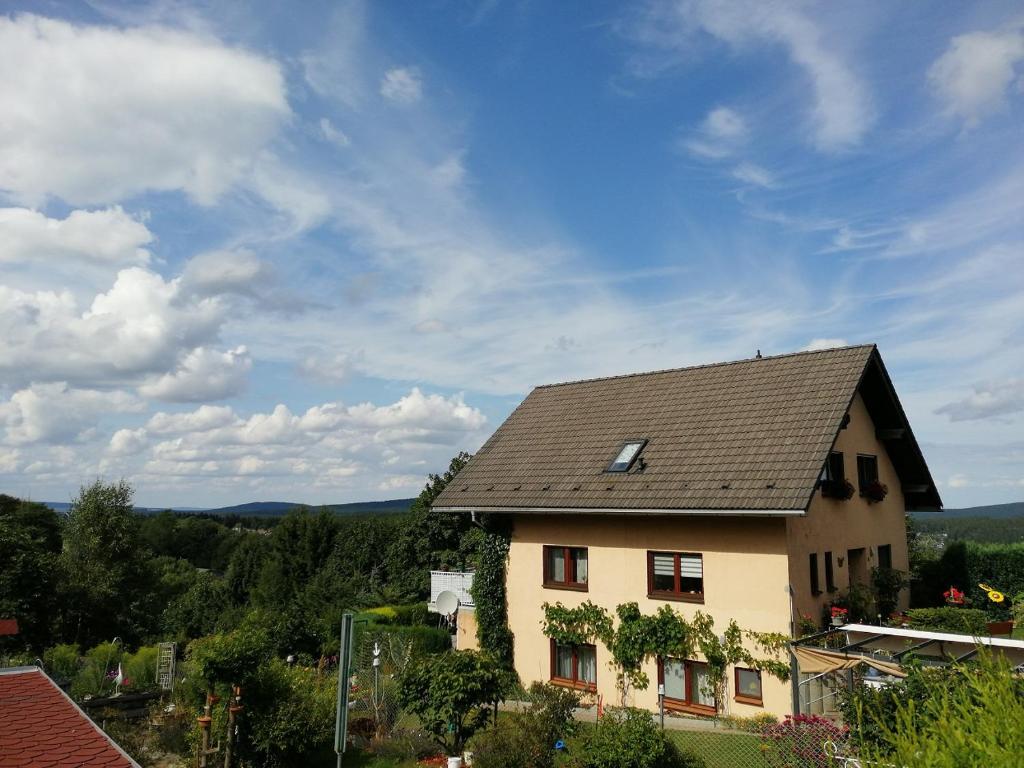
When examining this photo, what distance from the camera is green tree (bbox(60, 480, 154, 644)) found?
3369 cm

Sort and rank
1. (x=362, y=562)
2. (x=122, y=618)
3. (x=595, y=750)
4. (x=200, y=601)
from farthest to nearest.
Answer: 1. (x=200, y=601)
2. (x=362, y=562)
3. (x=122, y=618)
4. (x=595, y=750)

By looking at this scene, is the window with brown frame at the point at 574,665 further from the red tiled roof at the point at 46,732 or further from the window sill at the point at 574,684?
the red tiled roof at the point at 46,732

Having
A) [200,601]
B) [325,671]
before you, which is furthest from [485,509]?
[200,601]

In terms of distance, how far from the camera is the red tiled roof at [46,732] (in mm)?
6492

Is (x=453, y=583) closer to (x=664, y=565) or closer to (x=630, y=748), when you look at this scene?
(x=664, y=565)

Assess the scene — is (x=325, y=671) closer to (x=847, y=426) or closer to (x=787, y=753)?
(x=787, y=753)

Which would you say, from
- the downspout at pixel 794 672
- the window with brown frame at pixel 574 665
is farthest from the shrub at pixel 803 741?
the window with brown frame at pixel 574 665

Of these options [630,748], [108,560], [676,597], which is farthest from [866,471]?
[108,560]

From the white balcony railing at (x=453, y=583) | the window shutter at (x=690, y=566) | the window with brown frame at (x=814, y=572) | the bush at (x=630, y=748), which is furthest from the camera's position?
the white balcony railing at (x=453, y=583)

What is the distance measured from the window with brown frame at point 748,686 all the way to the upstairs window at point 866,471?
601 centimetres

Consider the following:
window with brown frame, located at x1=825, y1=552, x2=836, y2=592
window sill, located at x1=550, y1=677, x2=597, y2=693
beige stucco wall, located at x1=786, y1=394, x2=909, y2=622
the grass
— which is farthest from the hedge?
window sill, located at x1=550, y1=677, x2=597, y2=693

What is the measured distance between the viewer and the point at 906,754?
5.27m

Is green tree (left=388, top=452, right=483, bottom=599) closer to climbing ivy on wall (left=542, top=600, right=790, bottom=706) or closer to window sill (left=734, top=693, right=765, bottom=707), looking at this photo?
climbing ivy on wall (left=542, top=600, right=790, bottom=706)

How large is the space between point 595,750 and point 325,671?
11978mm
